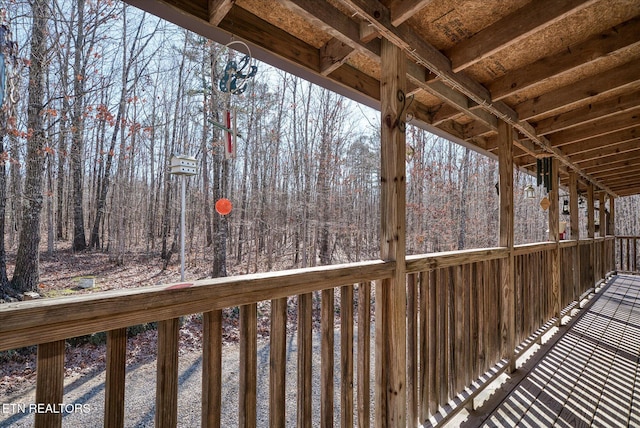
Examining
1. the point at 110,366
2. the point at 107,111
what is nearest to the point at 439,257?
the point at 110,366

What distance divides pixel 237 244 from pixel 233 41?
8824 millimetres

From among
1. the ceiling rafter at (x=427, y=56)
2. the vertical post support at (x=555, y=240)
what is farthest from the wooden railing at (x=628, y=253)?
the ceiling rafter at (x=427, y=56)

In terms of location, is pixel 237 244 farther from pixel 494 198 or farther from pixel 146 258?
pixel 494 198

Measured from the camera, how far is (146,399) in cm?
320

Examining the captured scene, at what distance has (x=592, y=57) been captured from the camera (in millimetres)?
1992

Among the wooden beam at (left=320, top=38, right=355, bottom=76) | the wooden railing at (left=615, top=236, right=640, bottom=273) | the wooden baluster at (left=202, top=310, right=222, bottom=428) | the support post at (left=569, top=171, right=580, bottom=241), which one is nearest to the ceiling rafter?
the wooden beam at (left=320, top=38, right=355, bottom=76)

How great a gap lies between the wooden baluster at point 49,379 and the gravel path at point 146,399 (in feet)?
7.96

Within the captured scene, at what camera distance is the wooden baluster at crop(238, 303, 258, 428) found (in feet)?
3.76

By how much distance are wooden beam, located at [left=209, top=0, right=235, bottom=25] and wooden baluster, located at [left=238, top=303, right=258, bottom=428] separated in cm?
116

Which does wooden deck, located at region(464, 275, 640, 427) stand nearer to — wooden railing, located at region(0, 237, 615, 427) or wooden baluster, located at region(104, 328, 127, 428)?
wooden railing, located at region(0, 237, 615, 427)

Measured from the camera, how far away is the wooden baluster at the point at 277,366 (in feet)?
4.05

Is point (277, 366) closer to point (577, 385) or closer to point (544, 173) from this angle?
point (577, 385)

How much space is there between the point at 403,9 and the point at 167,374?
5.57 ft

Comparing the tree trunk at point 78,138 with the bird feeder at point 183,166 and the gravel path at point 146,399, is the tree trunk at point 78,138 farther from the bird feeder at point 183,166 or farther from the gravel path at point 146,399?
the bird feeder at point 183,166
